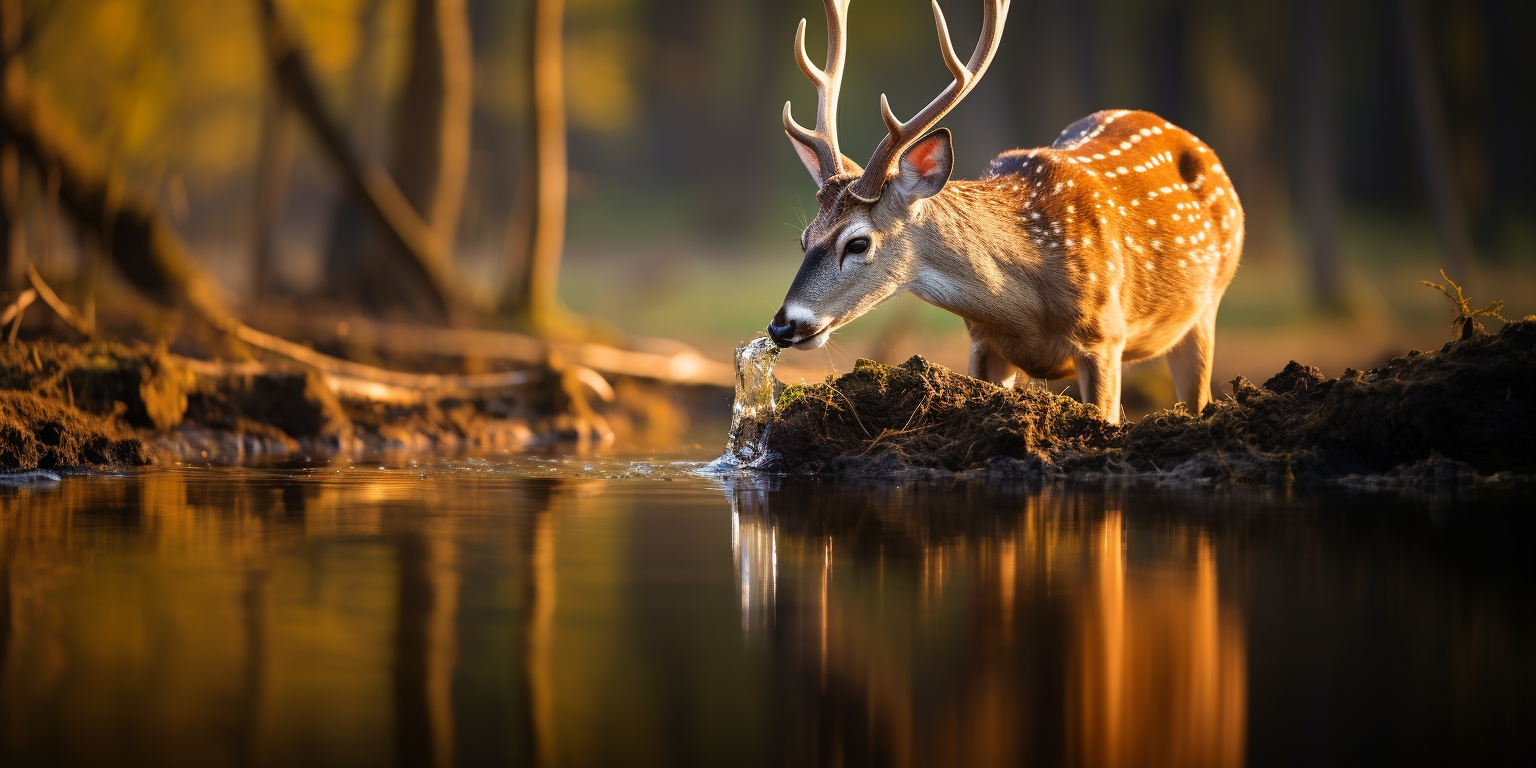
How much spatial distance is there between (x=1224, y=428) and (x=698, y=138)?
36.7 metres

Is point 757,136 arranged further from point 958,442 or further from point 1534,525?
point 1534,525

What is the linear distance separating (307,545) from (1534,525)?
16.2ft

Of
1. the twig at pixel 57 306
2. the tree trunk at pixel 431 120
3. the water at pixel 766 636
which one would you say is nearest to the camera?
the water at pixel 766 636

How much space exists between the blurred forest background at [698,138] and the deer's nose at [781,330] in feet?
17.9

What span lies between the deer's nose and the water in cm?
167

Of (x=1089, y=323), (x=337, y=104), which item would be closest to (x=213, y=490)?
(x=1089, y=323)

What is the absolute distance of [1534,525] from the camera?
260 inches

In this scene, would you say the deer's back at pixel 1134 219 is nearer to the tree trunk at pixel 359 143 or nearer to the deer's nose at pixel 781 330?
the deer's nose at pixel 781 330

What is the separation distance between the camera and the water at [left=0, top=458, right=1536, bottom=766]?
3.40 m

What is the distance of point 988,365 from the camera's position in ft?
33.9

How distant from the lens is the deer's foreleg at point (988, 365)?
33.5 ft

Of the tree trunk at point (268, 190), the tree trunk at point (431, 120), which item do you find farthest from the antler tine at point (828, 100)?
the tree trunk at point (431, 120)

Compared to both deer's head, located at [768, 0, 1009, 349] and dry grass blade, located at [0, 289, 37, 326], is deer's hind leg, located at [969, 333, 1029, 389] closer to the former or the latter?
deer's head, located at [768, 0, 1009, 349]

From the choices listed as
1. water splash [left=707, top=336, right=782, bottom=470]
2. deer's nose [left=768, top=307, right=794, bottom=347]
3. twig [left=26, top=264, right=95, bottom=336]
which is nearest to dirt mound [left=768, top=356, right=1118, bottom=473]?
water splash [left=707, top=336, right=782, bottom=470]
